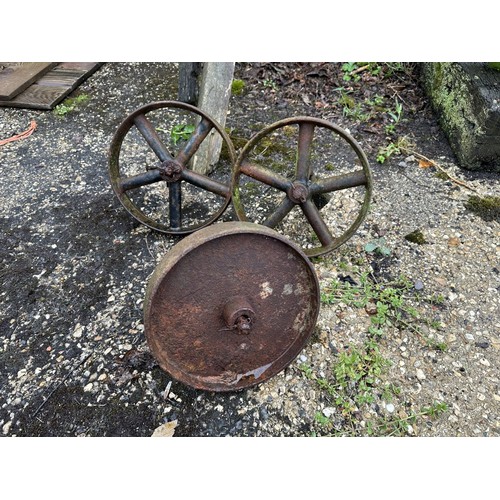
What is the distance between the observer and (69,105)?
5.33 m

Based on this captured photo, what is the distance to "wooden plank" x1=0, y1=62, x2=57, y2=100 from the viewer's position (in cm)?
533

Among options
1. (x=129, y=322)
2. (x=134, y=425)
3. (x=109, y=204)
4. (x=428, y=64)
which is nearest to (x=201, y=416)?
(x=134, y=425)

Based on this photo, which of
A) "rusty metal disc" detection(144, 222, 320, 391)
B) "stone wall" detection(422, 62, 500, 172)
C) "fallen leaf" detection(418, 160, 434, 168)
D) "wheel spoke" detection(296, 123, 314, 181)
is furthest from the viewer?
"fallen leaf" detection(418, 160, 434, 168)

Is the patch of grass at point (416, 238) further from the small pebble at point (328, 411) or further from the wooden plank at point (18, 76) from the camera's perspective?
the wooden plank at point (18, 76)

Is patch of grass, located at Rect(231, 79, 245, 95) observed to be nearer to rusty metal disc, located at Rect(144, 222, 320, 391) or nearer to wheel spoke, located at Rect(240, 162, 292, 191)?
wheel spoke, located at Rect(240, 162, 292, 191)

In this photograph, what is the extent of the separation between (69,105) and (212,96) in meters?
2.13

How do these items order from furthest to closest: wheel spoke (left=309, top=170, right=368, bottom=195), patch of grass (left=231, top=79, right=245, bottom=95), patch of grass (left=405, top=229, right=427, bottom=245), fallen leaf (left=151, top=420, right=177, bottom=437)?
patch of grass (left=231, top=79, right=245, bottom=95)
patch of grass (left=405, top=229, right=427, bottom=245)
wheel spoke (left=309, top=170, right=368, bottom=195)
fallen leaf (left=151, top=420, right=177, bottom=437)

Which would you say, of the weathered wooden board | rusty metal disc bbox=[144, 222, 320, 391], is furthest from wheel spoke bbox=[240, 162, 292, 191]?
the weathered wooden board

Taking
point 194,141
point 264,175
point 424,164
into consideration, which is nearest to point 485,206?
point 424,164

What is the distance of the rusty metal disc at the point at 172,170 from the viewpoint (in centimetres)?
354

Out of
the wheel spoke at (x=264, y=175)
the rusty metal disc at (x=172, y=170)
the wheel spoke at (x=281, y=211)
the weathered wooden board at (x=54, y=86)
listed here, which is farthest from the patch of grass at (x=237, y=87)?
the wheel spoke at (x=281, y=211)

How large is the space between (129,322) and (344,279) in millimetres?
1590

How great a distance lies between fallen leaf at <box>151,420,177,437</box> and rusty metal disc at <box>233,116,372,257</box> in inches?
59.9

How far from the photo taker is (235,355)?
2670 mm
